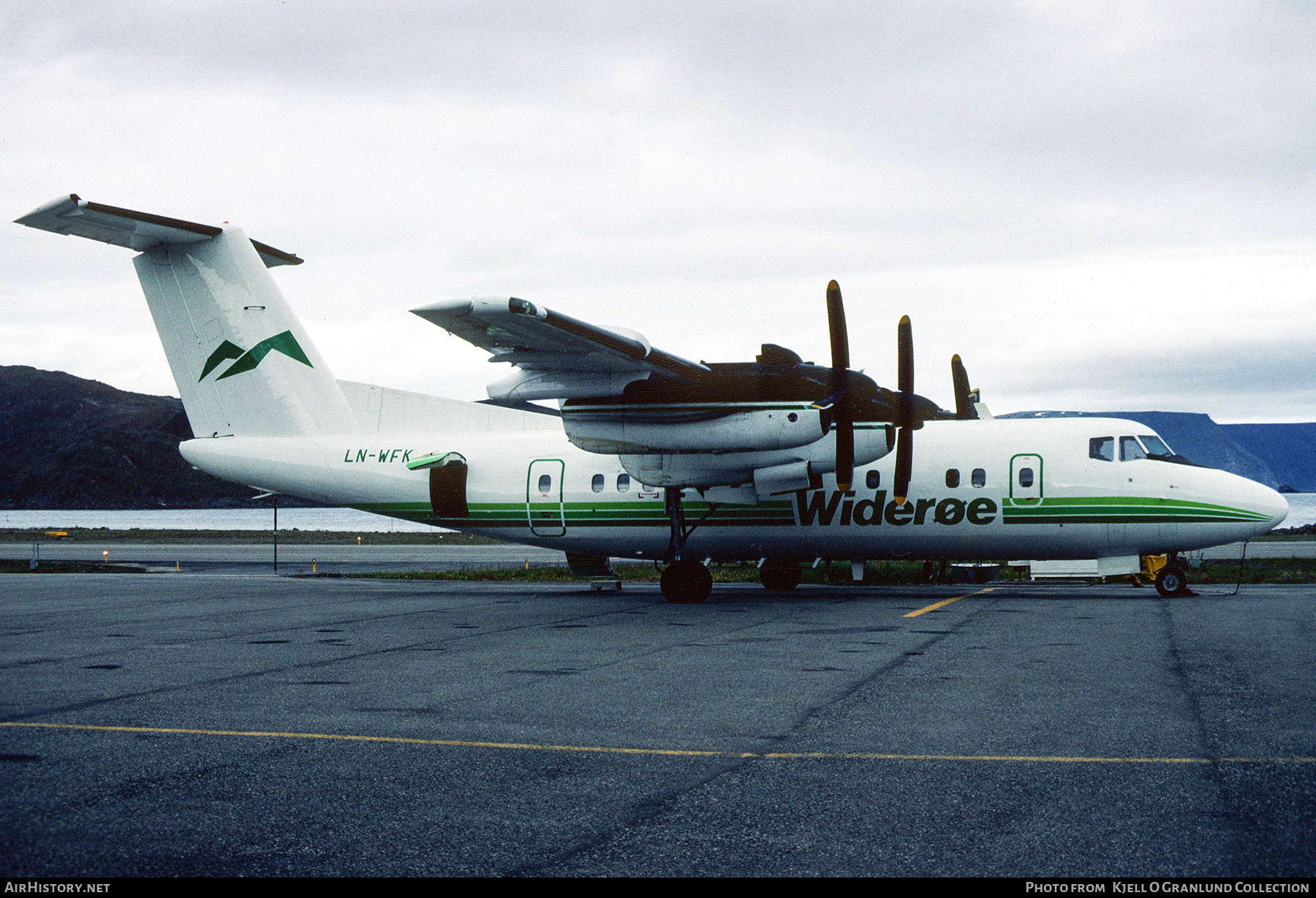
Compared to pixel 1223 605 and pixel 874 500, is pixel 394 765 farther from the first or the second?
pixel 1223 605

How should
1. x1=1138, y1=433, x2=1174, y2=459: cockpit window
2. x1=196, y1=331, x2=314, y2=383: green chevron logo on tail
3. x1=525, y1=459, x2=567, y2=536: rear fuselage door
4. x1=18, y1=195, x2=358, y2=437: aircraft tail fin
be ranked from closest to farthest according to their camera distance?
x1=1138, y1=433, x2=1174, y2=459: cockpit window → x1=18, y1=195, x2=358, y2=437: aircraft tail fin → x1=196, y1=331, x2=314, y2=383: green chevron logo on tail → x1=525, y1=459, x2=567, y2=536: rear fuselage door

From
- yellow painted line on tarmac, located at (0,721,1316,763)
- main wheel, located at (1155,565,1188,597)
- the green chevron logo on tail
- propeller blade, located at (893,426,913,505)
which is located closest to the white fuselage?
main wheel, located at (1155,565,1188,597)

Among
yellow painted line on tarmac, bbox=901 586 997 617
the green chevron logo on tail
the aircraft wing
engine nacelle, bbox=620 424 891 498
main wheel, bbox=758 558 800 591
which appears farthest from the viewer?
main wheel, bbox=758 558 800 591

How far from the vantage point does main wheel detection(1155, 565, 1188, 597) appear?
19438 millimetres

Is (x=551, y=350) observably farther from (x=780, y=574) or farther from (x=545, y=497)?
(x=780, y=574)

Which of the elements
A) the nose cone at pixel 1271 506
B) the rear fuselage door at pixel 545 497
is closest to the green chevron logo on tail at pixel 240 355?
the rear fuselage door at pixel 545 497

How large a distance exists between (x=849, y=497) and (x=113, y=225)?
16.0 m

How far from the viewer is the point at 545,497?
21969 mm

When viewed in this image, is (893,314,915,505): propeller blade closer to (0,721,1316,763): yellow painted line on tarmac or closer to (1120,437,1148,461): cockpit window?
(1120,437,1148,461): cockpit window

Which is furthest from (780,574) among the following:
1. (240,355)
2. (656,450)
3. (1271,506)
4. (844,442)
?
(240,355)

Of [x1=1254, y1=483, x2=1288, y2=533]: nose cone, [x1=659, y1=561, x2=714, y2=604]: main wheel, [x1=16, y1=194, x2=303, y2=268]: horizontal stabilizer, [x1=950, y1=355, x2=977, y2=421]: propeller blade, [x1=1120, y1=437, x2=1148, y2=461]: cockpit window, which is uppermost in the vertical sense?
[x1=16, y1=194, x2=303, y2=268]: horizontal stabilizer

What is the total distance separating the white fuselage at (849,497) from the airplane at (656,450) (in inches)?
1.8

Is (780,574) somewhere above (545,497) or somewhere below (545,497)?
below

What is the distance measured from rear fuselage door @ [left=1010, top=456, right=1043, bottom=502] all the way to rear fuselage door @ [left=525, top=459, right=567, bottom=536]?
9.89 meters
